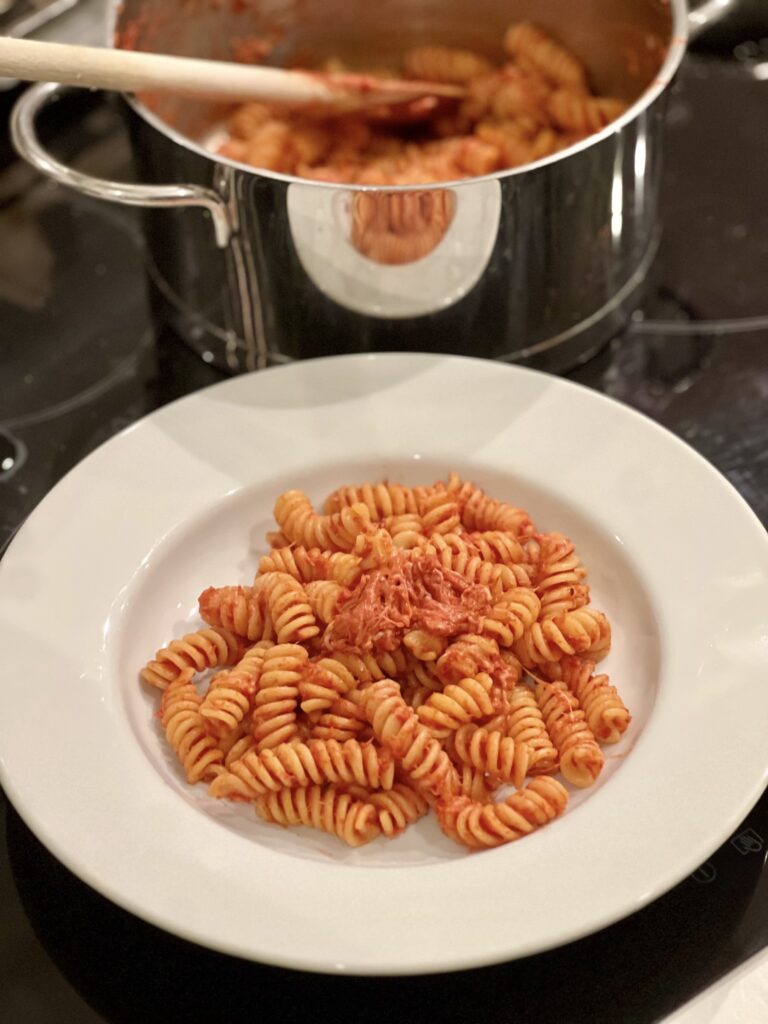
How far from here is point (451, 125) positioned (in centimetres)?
127

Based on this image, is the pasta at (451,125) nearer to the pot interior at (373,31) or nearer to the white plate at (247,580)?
the pot interior at (373,31)

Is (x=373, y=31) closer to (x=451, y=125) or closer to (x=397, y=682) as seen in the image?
(x=451, y=125)

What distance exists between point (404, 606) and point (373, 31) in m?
0.80

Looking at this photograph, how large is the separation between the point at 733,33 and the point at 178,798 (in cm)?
116

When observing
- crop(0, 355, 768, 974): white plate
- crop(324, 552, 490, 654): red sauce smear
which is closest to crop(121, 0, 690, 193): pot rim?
crop(0, 355, 768, 974): white plate

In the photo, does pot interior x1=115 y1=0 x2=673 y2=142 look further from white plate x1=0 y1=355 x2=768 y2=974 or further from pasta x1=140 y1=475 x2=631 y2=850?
pasta x1=140 y1=475 x2=631 y2=850

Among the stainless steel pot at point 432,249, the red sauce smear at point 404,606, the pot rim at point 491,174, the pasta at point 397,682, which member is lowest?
the pasta at point 397,682

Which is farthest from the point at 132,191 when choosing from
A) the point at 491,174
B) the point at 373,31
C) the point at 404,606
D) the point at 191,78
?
the point at 373,31

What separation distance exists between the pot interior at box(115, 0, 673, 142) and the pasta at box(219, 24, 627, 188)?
0.07 ft

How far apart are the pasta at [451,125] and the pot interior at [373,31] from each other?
22 millimetres

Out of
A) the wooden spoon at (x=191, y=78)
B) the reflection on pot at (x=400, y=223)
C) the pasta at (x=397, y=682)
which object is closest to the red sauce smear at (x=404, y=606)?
the pasta at (x=397, y=682)

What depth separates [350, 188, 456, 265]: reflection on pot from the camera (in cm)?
92

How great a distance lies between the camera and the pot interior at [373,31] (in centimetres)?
120

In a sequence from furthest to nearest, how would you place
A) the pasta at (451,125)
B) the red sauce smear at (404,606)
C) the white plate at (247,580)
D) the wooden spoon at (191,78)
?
the pasta at (451,125) < the wooden spoon at (191,78) < the red sauce smear at (404,606) < the white plate at (247,580)
